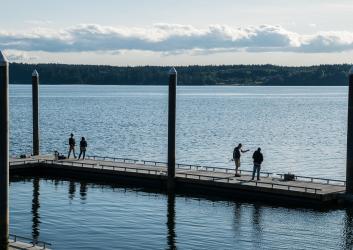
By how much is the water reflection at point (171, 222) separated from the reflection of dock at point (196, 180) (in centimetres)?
185

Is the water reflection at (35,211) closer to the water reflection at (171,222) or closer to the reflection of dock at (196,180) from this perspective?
the reflection of dock at (196,180)

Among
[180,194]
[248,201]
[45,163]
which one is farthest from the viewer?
[45,163]

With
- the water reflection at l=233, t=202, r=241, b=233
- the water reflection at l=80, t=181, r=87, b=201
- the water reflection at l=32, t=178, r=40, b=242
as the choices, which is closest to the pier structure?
the water reflection at l=80, t=181, r=87, b=201

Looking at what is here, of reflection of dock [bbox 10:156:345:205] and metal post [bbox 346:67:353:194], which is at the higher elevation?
metal post [bbox 346:67:353:194]

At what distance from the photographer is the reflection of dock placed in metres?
32.9

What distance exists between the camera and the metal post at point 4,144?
21688mm

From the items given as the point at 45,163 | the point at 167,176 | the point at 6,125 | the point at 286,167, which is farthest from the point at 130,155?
the point at 6,125

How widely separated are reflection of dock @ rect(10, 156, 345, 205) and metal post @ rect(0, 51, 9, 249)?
15.1 meters

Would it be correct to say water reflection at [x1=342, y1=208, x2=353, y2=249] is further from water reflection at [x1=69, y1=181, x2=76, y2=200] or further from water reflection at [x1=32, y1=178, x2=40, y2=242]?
water reflection at [x1=69, y1=181, x2=76, y2=200]

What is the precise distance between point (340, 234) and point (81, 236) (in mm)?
10442

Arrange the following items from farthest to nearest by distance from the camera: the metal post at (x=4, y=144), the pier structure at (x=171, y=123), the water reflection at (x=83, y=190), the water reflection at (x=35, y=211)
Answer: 1. the pier structure at (x=171, y=123)
2. the water reflection at (x=83, y=190)
3. the water reflection at (x=35, y=211)
4. the metal post at (x=4, y=144)

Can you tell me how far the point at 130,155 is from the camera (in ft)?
212

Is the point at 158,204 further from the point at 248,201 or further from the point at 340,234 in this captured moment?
the point at 340,234

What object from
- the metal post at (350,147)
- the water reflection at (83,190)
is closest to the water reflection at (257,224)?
the metal post at (350,147)
